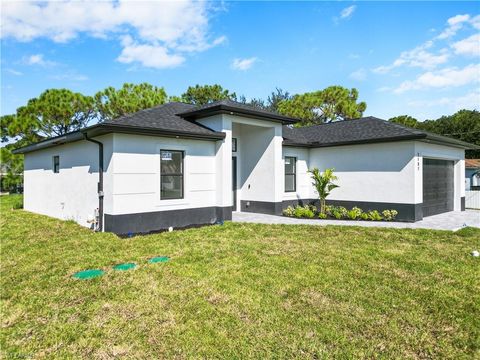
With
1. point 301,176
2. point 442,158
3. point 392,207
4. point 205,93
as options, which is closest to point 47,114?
point 205,93

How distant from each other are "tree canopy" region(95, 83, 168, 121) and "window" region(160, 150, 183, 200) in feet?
46.2

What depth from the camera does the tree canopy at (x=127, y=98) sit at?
22.3 m

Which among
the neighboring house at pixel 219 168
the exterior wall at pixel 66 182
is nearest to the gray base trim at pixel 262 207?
the neighboring house at pixel 219 168

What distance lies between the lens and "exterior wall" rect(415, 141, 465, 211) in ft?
35.6

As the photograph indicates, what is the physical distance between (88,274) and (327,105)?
82.7 feet

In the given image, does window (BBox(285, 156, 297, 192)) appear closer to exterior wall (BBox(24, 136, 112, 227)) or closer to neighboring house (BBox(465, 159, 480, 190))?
exterior wall (BBox(24, 136, 112, 227))

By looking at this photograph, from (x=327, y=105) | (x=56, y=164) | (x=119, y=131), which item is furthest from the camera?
(x=327, y=105)

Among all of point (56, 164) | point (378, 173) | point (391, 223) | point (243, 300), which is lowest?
point (243, 300)

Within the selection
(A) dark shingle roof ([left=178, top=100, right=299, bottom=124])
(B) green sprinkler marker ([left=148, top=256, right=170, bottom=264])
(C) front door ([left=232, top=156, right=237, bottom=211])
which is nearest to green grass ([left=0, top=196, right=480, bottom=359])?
(B) green sprinkler marker ([left=148, top=256, right=170, bottom=264])

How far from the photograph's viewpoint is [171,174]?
370 inches

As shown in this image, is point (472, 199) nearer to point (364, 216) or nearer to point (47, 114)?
point (364, 216)

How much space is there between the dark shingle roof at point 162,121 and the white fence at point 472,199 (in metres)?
14.2

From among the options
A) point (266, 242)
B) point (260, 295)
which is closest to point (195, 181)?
point (266, 242)

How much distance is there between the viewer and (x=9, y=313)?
148 inches
